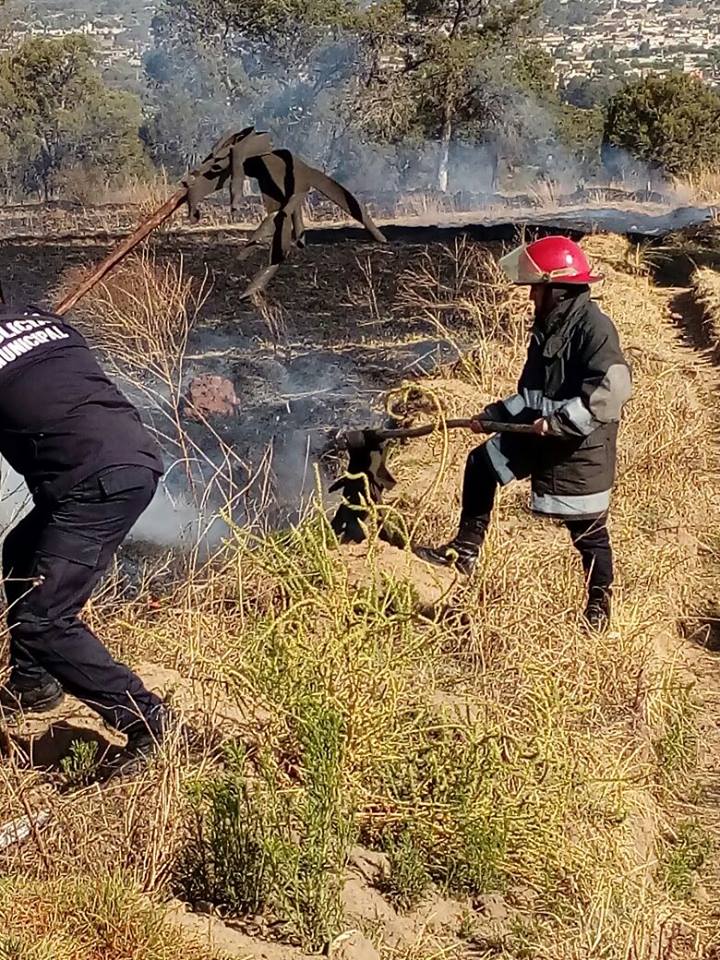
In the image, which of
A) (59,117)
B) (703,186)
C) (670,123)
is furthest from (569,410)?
(59,117)

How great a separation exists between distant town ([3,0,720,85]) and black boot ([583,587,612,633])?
34.4 metres

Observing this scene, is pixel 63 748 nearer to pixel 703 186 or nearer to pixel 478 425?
pixel 478 425

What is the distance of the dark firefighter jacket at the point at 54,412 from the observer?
3.68 m

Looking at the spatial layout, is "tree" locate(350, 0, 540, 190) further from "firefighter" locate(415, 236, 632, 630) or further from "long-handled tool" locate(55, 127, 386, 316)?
"long-handled tool" locate(55, 127, 386, 316)

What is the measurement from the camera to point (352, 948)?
3402 mm

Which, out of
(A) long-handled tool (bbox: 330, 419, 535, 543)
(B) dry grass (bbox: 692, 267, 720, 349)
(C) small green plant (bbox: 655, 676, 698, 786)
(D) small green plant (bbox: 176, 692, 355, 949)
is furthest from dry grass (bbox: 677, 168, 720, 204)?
(D) small green plant (bbox: 176, 692, 355, 949)

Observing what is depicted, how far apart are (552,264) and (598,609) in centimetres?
146

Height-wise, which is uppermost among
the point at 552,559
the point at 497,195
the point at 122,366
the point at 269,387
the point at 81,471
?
the point at 81,471

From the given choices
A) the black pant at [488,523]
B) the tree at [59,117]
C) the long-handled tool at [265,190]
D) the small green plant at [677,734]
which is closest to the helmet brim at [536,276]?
the black pant at [488,523]

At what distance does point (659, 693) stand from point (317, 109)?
34.5 meters

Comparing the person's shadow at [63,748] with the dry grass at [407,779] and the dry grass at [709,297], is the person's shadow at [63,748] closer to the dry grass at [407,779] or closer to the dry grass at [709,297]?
the dry grass at [407,779]

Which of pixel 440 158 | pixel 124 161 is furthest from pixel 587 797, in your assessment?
→ pixel 440 158

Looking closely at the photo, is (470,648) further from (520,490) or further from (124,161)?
(124,161)

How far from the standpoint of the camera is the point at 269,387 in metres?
11.9
